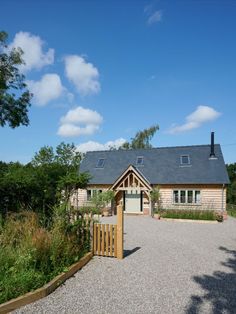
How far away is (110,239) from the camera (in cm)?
930

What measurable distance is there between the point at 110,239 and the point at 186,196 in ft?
55.6

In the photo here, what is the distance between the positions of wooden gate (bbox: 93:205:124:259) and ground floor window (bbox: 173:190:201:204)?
1669 centimetres

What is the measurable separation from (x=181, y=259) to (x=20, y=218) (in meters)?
5.13

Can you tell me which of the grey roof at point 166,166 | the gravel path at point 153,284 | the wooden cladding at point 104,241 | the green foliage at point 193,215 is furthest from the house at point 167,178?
the wooden cladding at point 104,241

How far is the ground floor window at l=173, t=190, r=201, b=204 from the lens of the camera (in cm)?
2491

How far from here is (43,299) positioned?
5785mm

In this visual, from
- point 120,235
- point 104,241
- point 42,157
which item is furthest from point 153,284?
point 42,157

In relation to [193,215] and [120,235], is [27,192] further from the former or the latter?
[193,215]

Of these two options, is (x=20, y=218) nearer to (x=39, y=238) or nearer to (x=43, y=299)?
(x=39, y=238)

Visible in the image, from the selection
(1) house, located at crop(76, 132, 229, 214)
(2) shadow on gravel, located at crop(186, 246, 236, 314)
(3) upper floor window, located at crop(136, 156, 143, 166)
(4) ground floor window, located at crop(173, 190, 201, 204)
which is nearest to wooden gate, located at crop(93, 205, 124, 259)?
(2) shadow on gravel, located at crop(186, 246, 236, 314)

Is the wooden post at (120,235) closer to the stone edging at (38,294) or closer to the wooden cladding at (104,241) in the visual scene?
the wooden cladding at (104,241)

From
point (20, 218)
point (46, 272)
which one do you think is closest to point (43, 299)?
point (46, 272)

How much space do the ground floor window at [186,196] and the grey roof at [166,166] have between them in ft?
2.88

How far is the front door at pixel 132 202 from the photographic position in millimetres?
26609
